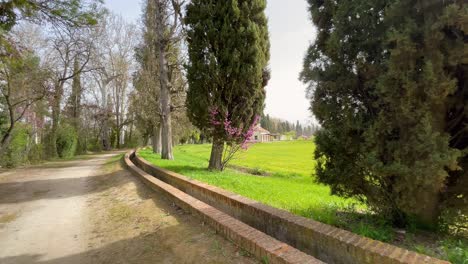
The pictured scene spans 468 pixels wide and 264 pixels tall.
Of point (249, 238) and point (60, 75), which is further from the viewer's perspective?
point (60, 75)

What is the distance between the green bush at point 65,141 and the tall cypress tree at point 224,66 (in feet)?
56.2

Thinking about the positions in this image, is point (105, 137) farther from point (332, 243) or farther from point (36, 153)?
point (332, 243)

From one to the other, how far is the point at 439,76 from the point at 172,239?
428cm

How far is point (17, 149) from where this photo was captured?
15766mm

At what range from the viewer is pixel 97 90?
36.3 metres

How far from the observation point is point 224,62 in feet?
32.2

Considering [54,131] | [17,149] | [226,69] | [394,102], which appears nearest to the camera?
[394,102]

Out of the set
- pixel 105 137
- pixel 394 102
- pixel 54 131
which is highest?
pixel 54 131

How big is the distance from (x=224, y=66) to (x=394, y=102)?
6.87 m

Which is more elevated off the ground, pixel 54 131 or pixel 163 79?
pixel 163 79

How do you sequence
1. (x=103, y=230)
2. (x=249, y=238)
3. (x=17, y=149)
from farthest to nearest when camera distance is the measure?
(x=17, y=149)
(x=103, y=230)
(x=249, y=238)

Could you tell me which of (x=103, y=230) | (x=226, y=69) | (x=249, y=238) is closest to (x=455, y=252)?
(x=249, y=238)

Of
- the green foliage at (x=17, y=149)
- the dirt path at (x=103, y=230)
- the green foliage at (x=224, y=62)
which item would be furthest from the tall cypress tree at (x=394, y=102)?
the green foliage at (x=17, y=149)

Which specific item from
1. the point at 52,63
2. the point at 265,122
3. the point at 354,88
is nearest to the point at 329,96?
the point at 354,88
